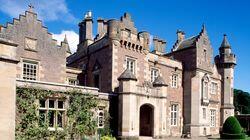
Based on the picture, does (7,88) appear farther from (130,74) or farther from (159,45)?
(159,45)

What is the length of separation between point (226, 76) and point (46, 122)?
1026 inches

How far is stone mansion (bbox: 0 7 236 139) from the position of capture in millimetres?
22656

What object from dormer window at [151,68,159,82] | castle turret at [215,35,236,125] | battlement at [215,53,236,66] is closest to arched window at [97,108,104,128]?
dormer window at [151,68,159,82]

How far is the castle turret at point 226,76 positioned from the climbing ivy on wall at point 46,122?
21.4m

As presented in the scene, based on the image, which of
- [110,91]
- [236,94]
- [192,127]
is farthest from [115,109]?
[236,94]

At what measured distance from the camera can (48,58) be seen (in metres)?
24.5

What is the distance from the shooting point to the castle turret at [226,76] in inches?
1502

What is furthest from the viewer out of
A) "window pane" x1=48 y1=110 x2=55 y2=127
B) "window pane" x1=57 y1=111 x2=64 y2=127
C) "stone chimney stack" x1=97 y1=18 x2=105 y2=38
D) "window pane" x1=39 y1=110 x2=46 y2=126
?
"stone chimney stack" x1=97 y1=18 x2=105 y2=38

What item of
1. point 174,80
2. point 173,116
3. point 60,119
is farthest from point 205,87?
point 60,119

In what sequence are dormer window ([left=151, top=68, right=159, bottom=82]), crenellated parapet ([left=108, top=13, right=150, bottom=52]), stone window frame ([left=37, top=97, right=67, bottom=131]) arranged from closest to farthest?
stone window frame ([left=37, top=97, right=67, bottom=131])
crenellated parapet ([left=108, top=13, right=150, bottom=52])
dormer window ([left=151, top=68, right=159, bottom=82])

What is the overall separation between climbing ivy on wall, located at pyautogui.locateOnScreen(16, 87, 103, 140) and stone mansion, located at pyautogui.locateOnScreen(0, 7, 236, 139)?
539mm

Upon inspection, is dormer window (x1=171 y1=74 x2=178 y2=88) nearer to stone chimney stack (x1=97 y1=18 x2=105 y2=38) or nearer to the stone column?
stone chimney stack (x1=97 y1=18 x2=105 y2=38)

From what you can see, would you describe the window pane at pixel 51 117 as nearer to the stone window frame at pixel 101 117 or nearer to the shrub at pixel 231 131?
the stone window frame at pixel 101 117

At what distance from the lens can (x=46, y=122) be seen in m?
19.7
